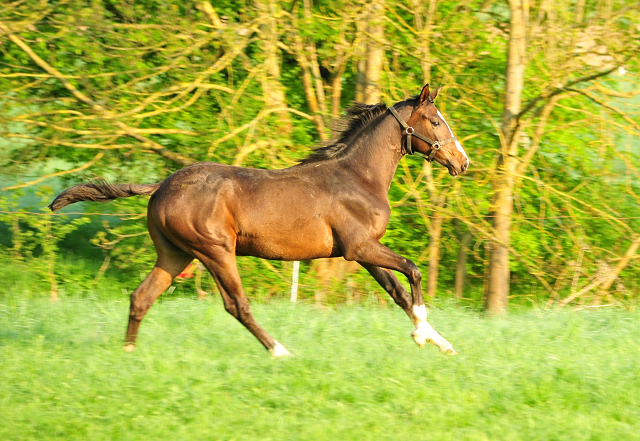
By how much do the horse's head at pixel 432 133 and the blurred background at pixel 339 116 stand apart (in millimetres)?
2910

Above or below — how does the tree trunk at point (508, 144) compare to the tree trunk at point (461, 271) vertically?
above

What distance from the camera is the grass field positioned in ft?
12.9

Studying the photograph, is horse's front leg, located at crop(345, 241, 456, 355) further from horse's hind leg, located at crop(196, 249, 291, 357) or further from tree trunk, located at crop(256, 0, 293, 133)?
tree trunk, located at crop(256, 0, 293, 133)

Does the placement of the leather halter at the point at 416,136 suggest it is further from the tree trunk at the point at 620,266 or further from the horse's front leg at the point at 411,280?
the tree trunk at the point at 620,266

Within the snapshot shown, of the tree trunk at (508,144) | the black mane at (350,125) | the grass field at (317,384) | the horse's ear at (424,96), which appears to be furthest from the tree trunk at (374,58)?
the grass field at (317,384)

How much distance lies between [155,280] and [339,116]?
4.21 m

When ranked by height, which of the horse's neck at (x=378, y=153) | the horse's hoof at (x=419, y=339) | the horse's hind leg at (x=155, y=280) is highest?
the horse's neck at (x=378, y=153)

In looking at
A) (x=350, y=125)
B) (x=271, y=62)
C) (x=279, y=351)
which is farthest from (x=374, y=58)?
(x=279, y=351)

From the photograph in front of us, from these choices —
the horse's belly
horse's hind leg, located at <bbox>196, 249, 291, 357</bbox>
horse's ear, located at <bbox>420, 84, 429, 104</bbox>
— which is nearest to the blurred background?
horse's ear, located at <bbox>420, 84, 429, 104</bbox>

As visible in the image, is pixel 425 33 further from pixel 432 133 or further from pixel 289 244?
pixel 289 244

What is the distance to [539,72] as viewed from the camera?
31.9 ft

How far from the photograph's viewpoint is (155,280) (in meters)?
5.57

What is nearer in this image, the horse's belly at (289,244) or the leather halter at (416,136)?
the horse's belly at (289,244)

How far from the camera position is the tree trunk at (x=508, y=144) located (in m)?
8.81
